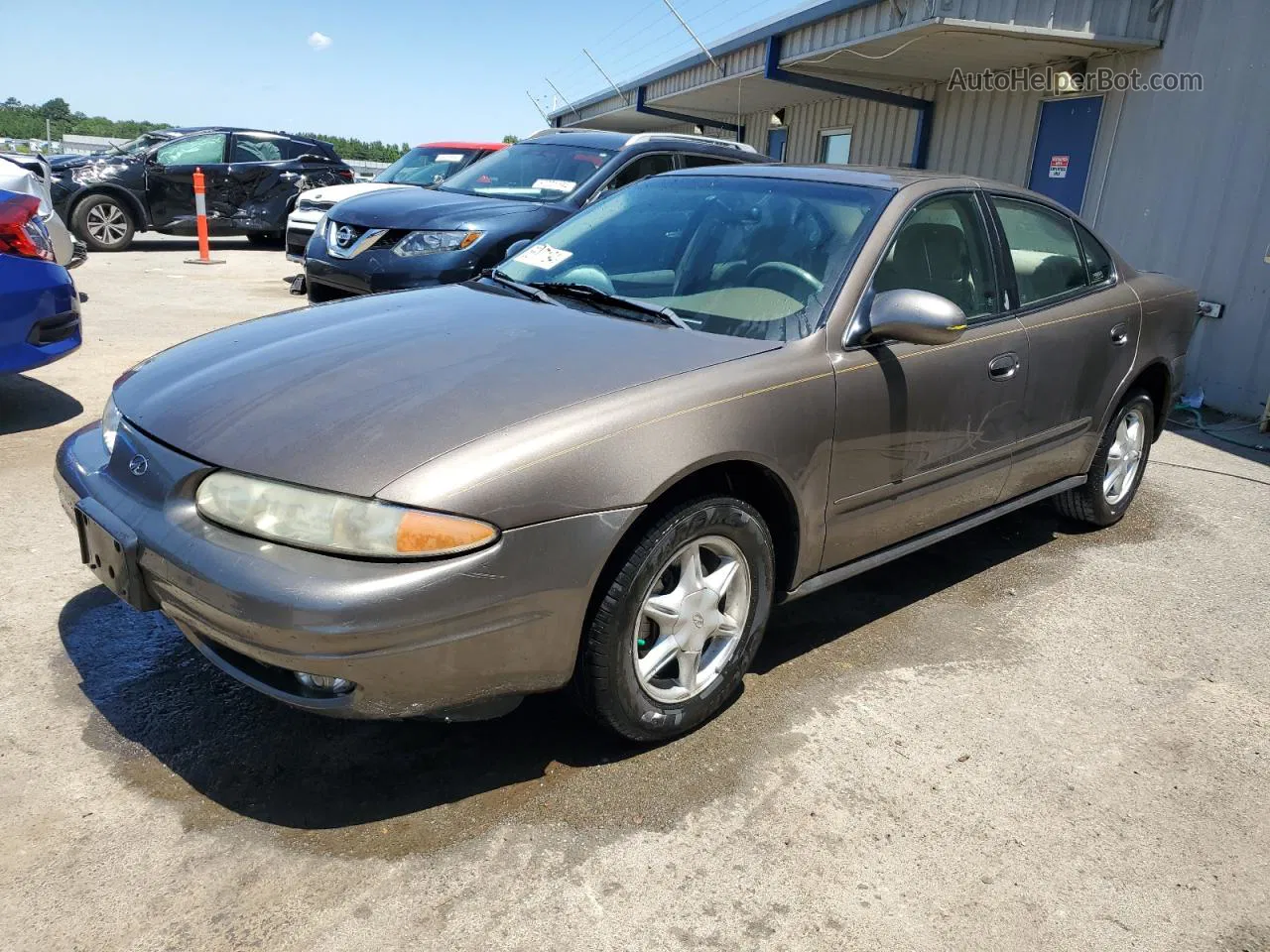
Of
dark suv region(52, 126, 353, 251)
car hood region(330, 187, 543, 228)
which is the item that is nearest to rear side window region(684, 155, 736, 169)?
car hood region(330, 187, 543, 228)

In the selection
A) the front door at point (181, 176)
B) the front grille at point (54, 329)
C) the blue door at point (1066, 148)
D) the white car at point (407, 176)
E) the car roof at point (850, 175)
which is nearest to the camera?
the car roof at point (850, 175)

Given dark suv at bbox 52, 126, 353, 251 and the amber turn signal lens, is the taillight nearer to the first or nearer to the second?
the amber turn signal lens

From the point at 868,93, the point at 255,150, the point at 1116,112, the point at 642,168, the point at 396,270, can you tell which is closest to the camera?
the point at 396,270

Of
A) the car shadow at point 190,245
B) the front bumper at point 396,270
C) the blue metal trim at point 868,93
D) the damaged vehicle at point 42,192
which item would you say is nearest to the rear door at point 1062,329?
the front bumper at point 396,270

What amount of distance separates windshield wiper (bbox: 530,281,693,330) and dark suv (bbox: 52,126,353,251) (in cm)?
1174

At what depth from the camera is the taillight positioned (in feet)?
14.7

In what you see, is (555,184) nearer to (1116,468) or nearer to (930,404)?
(1116,468)

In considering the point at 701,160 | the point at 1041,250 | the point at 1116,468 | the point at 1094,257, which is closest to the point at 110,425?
the point at 1041,250

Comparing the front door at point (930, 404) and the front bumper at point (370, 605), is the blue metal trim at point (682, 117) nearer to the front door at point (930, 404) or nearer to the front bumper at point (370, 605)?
the front door at point (930, 404)

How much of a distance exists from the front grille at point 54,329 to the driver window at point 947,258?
3980 millimetres

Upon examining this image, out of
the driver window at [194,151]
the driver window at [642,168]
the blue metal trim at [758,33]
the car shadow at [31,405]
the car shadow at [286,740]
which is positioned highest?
the blue metal trim at [758,33]

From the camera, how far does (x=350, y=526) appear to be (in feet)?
6.88

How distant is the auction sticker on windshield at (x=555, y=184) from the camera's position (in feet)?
23.3

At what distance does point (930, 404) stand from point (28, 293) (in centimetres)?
414
